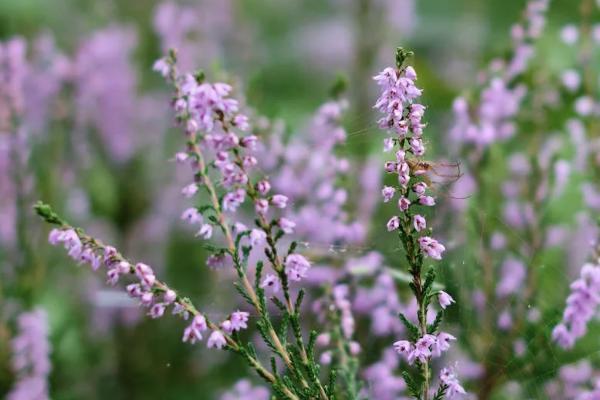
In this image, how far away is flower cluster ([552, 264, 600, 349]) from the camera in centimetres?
64

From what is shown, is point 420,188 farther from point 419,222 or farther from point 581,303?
point 581,303

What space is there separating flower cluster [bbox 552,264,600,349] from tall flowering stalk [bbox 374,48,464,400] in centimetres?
14

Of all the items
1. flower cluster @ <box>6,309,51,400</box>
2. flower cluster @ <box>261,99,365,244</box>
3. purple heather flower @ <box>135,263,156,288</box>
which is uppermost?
flower cluster @ <box>261,99,365,244</box>

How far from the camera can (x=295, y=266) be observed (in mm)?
592

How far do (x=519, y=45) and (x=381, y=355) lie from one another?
1.40 ft

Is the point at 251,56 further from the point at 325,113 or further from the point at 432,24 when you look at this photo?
the point at 325,113

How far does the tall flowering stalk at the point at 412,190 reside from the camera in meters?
0.52

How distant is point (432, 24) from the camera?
2.52 metres

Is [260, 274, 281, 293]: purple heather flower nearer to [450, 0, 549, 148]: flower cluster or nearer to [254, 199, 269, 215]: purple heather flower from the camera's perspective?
[254, 199, 269, 215]: purple heather flower

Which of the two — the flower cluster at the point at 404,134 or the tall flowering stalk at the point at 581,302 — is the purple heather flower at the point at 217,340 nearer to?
the flower cluster at the point at 404,134

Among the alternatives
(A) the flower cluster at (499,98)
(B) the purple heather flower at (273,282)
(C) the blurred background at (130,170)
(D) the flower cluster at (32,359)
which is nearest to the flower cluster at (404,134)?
(B) the purple heather flower at (273,282)

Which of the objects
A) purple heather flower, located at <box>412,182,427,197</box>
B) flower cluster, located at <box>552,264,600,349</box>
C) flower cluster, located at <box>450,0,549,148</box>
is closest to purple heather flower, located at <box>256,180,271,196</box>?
purple heather flower, located at <box>412,182,427,197</box>

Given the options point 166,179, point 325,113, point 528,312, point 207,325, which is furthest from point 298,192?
point 166,179

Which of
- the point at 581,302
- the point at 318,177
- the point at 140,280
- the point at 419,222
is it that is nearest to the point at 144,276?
the point at 140,280
